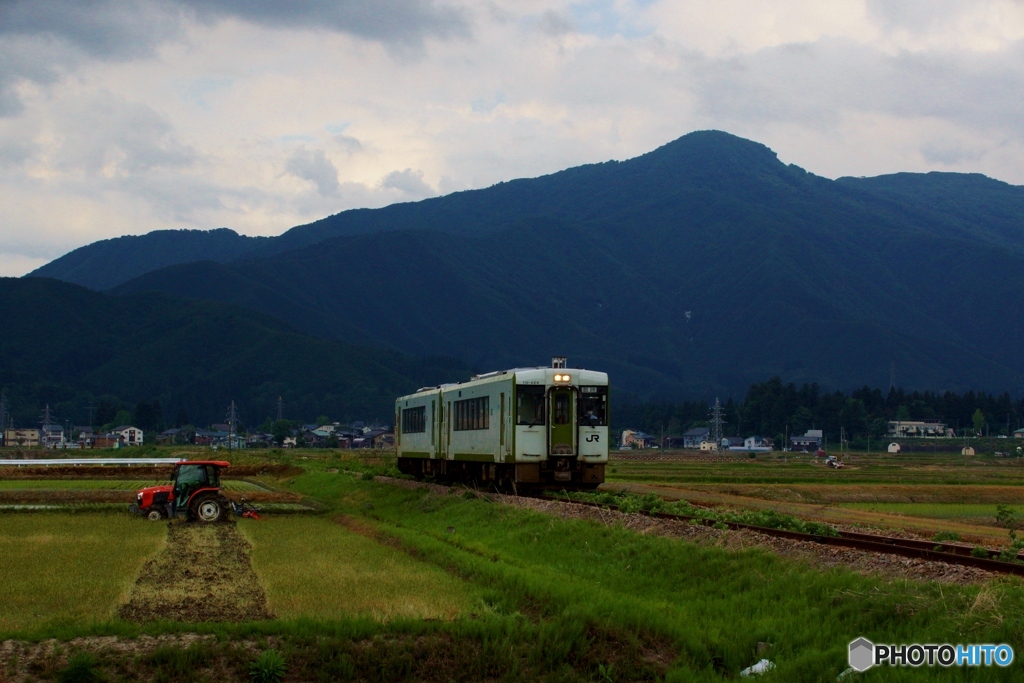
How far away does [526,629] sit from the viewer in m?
12.2

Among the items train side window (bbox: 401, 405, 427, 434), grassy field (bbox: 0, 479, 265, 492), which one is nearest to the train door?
train side window (bbox: 401, 405, 427, 434)

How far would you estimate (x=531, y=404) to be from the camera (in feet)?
90.2

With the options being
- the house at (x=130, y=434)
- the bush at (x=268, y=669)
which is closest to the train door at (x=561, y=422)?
the bush at (x=268, y=669)

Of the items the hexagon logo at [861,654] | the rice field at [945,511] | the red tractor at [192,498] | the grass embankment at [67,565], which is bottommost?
the rice field at [945,511]

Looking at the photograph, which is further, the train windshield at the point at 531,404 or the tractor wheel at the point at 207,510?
the tractor wheel at the point at 207,510

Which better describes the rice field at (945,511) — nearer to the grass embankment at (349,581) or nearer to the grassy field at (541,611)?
the grassy field at (541,611)

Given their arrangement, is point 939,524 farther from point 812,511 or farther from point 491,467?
point 491,467

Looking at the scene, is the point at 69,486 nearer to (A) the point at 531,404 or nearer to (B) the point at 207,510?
(B) the point at 207,510

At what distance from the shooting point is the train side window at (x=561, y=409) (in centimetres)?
2756

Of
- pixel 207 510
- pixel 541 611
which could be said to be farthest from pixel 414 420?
pixel 541 611

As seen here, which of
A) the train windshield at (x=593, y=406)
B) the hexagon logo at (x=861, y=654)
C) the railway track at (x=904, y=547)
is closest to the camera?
the hexagon logo at (x=861, y=654)

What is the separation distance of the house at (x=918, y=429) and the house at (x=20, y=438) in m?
131

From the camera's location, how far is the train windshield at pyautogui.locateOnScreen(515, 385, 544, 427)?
89.9 feet

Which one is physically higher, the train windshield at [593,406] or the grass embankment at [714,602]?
the train windshield at [593,406]
